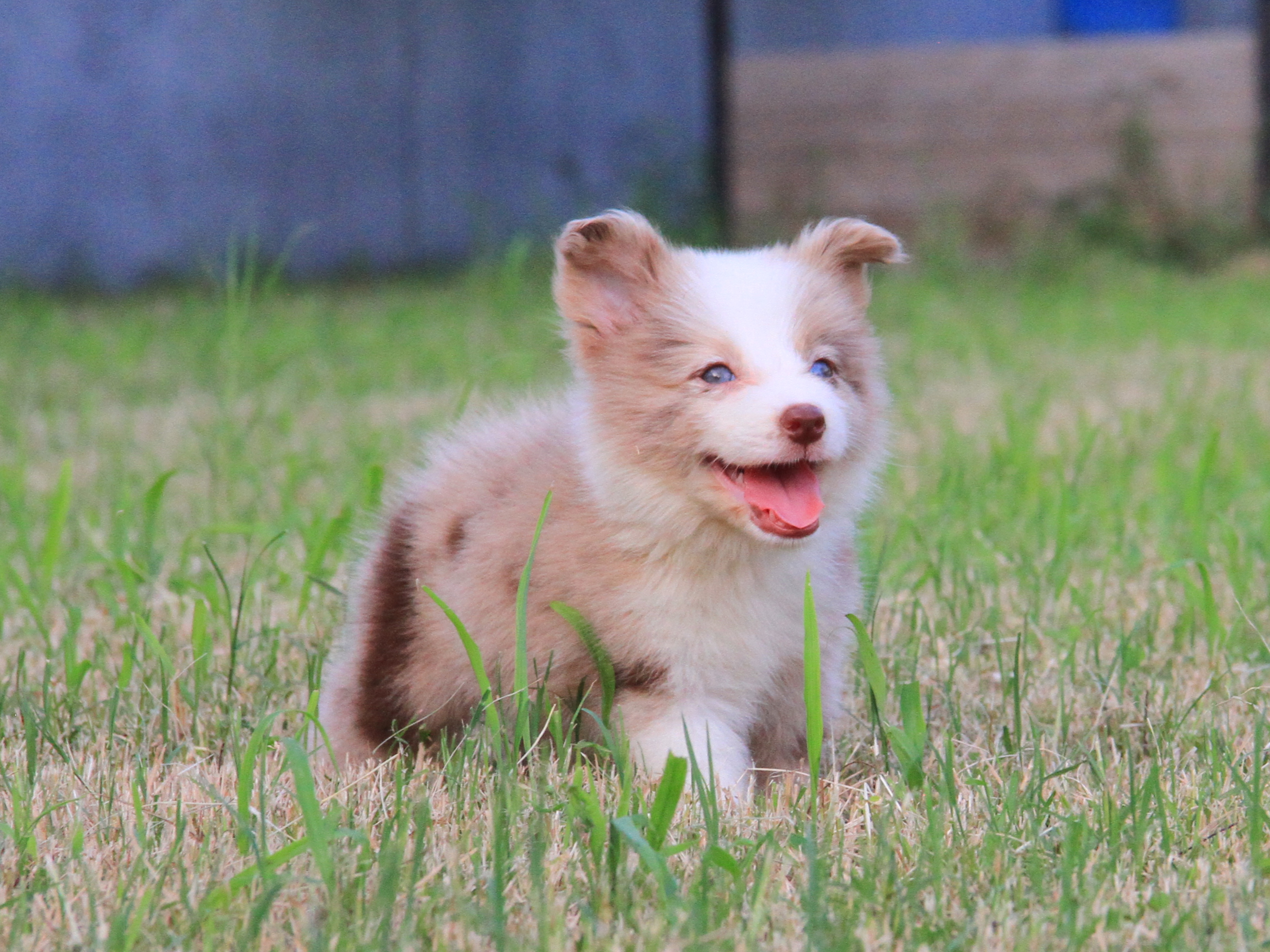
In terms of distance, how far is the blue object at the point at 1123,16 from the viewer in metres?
13.4

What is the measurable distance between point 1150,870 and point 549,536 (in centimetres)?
Answer: 92

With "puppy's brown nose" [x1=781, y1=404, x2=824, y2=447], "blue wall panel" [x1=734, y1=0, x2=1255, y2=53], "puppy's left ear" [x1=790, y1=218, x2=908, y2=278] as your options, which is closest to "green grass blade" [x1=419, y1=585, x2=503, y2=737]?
"puppy's brown nose" [x1=781, y1=404, x2=824, y2=447]

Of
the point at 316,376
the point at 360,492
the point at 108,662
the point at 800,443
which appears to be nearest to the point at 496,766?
the point at 800,443

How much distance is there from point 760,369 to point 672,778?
592 mm

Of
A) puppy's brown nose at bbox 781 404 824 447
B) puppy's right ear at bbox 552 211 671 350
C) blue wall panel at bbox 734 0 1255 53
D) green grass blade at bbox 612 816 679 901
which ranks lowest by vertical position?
green grass blade at bbox 612 816 679 901

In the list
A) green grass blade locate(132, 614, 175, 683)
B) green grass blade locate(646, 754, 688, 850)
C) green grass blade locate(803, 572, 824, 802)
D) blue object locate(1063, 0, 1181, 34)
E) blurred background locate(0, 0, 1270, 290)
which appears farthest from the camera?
blue object locate(1063, 0, 1181, 34)

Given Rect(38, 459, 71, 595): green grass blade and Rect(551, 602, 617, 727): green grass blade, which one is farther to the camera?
Rect(38, 459, 71, 595): green grass blade

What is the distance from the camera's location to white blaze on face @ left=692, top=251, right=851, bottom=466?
6.95 feet

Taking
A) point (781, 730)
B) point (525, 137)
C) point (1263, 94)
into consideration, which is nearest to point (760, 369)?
point (781, 730)

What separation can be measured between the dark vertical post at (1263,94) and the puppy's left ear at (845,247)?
28.5 ft

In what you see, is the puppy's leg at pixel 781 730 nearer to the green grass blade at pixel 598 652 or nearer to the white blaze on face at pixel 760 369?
the green grass blade at pixel 598 652

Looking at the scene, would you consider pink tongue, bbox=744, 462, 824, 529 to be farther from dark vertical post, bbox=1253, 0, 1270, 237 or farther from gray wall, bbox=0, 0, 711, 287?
dark vertical post, bbox=1253, 0, 1270, 237

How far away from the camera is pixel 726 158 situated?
36.5 feet

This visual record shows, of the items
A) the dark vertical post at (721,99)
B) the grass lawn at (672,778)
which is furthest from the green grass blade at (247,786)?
the dark vertical post at (721,99)
